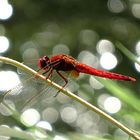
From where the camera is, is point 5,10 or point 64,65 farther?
point 5,10

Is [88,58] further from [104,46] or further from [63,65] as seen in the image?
[63,65]

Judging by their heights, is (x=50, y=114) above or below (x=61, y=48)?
below

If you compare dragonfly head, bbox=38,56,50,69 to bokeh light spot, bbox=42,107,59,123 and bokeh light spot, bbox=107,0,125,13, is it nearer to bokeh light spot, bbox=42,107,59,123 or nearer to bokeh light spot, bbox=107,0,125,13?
bokeh light spot, bbox=42,107,59,123

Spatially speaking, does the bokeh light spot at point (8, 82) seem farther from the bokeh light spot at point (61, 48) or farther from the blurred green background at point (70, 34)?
the bokeh light spot at point (61, 48)

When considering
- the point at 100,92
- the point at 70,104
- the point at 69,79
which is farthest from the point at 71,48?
the point at 69,79

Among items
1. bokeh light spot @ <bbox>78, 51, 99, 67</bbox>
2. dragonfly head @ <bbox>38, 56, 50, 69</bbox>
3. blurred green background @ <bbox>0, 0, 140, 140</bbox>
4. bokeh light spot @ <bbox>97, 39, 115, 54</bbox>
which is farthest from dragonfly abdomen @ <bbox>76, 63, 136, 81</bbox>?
bokeh light spot @ <bbox>97, 39, 115, 54</bbox>

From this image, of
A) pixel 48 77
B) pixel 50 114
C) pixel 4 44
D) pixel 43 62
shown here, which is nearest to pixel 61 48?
pixel 4 44

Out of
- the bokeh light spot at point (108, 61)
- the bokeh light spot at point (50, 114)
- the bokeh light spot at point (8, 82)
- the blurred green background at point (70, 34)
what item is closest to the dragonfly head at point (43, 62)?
the bokeh light spot at point (8, 82)

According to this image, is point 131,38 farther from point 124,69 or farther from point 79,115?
point 79,115

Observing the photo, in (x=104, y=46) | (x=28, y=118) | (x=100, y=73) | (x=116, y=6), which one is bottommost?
(x=100, y=73)
